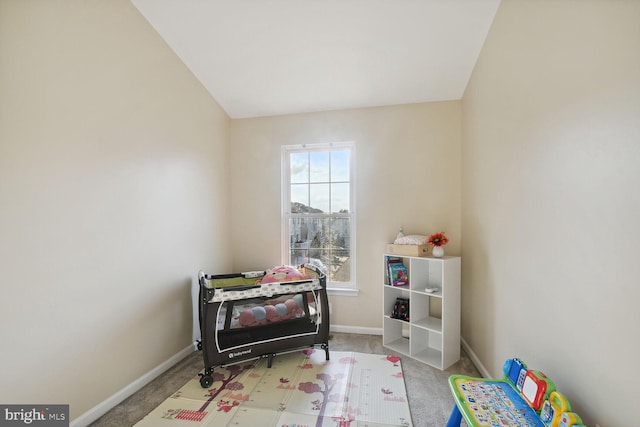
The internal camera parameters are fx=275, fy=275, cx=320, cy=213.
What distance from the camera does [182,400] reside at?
1867 millimetres

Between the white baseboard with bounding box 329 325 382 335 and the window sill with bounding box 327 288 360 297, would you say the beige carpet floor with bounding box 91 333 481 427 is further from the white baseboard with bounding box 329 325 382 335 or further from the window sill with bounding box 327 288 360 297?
the window sill with bounding box 327 288 360 297

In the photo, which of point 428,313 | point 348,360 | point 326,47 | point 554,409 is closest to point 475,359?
point 428,313

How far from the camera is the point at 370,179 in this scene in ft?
9.64

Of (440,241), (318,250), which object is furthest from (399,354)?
(318,250)

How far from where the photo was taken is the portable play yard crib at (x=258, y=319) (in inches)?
80.0

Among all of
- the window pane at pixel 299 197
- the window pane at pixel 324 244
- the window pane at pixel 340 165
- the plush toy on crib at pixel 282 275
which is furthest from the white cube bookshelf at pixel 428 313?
the window pane at pixel 299 197

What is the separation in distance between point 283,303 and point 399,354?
116 centimetres

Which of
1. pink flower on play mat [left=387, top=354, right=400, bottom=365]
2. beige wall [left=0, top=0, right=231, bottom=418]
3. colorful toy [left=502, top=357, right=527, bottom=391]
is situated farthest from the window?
colorful toy [left=502, top=357, right=527, bottom=391]

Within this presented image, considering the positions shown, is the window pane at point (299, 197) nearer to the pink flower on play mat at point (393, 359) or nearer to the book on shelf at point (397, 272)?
the book on shelf at point (397, 272)

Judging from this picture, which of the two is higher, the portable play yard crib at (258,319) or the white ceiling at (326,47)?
the white ceiling at (326,47)

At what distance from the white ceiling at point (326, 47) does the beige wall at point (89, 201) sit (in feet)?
1.15

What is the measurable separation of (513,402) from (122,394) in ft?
7.64

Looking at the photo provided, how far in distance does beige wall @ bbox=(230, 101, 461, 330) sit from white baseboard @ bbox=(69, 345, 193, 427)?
1164 millimetres

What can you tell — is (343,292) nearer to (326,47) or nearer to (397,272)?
(397,272)
